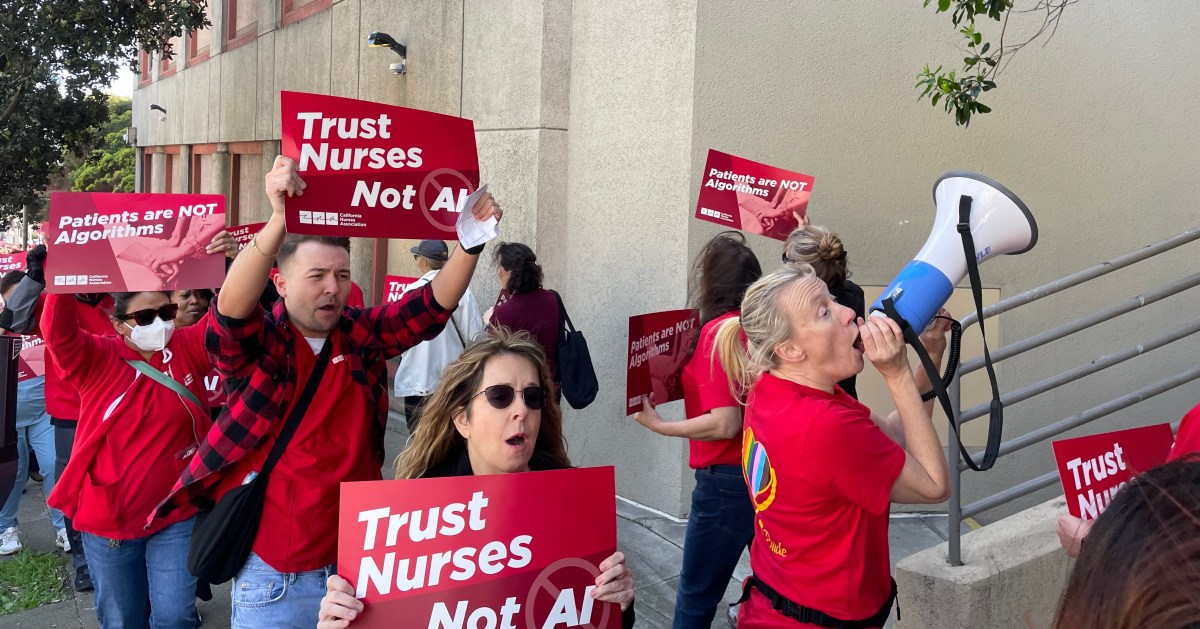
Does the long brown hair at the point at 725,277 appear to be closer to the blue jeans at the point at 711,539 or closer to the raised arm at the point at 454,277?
the blue jeans at the point at 711,539

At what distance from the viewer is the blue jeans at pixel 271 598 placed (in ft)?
9.46

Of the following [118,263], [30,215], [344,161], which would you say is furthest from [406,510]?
[30,215]

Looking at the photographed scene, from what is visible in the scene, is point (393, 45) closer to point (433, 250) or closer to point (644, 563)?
point (433, 250)

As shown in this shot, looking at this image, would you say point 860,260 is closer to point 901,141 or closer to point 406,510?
point 901,141

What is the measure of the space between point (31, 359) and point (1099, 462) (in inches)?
246

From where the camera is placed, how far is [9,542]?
249 inches

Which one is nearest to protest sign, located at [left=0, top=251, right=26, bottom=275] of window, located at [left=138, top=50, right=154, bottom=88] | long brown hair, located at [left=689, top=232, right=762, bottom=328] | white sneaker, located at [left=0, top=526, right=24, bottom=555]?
white sneaker, located at [left=0, top=526, right=24, bottom=555]

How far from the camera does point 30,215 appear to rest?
1460 centimetres

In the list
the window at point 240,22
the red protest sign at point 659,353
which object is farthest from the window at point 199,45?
the red protest sign at point 659,353

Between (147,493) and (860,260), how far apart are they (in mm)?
4396

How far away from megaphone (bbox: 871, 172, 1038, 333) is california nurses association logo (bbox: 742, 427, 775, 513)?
1.65ft

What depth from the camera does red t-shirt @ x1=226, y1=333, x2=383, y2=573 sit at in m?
2.89

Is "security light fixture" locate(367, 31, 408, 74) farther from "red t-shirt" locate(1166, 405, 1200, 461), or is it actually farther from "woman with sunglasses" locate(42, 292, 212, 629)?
"red t-shirt" locate(1166, 405, 1200, 461)

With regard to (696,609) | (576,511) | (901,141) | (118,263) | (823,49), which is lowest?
(696,609)
